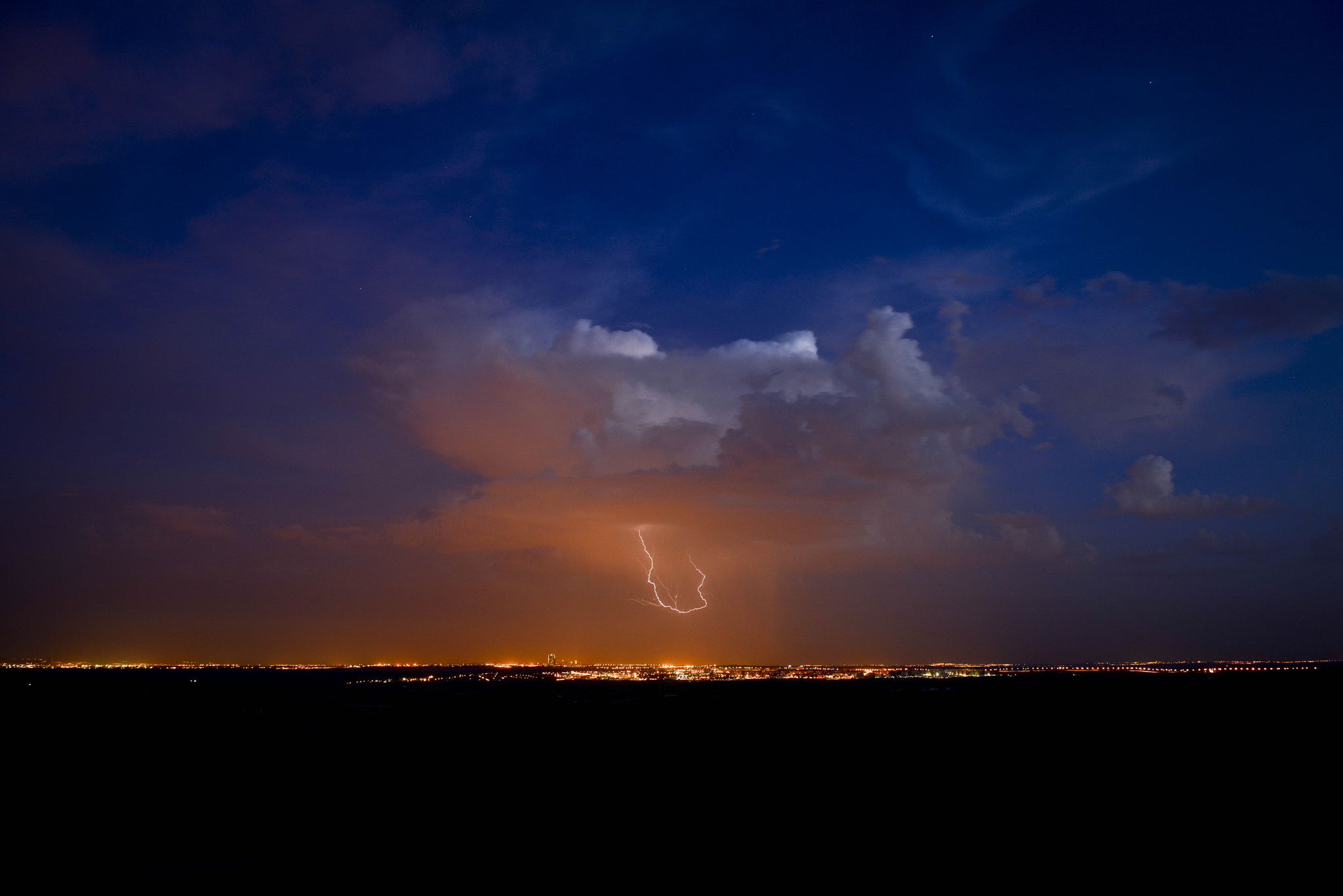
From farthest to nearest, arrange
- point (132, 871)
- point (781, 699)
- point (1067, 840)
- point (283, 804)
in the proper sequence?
point (781, 699) < point (283, 804) < point (1067, 840) < point (132, 871)

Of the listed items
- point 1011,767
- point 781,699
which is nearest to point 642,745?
point 1011,767

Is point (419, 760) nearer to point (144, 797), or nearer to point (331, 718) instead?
point (144, 797)

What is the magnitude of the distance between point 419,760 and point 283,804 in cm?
1012

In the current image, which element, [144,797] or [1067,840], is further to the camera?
[144,797]

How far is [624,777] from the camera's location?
29.3 m

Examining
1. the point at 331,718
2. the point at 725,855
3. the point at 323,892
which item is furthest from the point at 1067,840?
the point at 331,718

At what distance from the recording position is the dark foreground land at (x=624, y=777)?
20.5m

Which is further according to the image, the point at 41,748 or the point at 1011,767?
the point at 41,748

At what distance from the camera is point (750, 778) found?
28.2m

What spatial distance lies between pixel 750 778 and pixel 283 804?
644 inches

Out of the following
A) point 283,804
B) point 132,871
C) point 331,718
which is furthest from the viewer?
point 331,718

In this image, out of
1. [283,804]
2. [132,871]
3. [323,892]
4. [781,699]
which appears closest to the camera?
[323,892]

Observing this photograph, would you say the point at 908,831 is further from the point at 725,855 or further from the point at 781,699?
the point at 781,699

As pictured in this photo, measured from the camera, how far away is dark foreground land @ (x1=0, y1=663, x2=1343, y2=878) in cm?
2053
